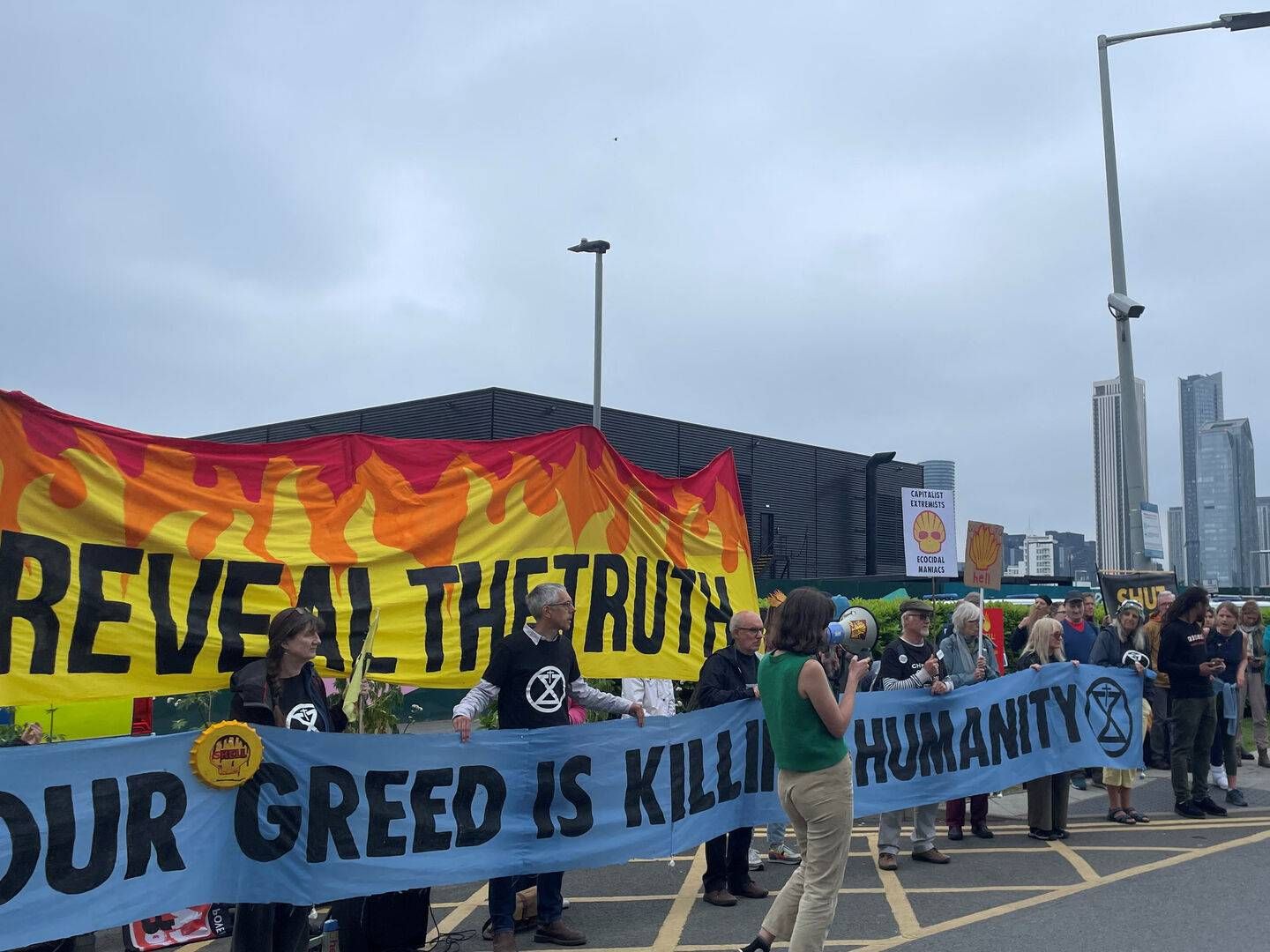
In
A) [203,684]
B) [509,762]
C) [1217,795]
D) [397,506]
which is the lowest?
[1217,795]

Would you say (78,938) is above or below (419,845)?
below

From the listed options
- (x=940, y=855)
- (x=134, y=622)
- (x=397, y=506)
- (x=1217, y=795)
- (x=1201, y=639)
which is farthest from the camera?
(x=1217, y=795)

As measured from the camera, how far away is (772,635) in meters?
5.27

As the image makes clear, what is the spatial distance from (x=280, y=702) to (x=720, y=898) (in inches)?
119

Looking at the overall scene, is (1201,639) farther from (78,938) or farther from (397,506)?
(78,938)

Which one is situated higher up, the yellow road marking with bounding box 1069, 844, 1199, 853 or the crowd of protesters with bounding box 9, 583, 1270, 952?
the crowd of protesters with bounding box 9, 583, 1270, 952

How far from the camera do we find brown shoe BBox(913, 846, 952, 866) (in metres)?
7.78

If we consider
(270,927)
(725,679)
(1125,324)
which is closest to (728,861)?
(725,679)

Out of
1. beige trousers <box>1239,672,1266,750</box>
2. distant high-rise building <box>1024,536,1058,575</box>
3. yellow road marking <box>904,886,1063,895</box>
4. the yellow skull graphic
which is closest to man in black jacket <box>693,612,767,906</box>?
yellow road marking <box>904,886,1063,895</box>

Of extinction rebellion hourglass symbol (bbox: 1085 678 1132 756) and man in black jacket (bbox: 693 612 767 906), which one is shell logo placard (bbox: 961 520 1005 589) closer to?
extinction rebellion hourglass symbol (bbox: 1085 678 1132 756)

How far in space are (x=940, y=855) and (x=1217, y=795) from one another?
4.06 meters

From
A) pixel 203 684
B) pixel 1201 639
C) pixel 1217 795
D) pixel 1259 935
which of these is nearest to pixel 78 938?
pixel 203 684

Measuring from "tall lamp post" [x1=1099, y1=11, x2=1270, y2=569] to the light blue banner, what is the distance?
7451 mm

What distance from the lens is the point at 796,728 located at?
508 cm
